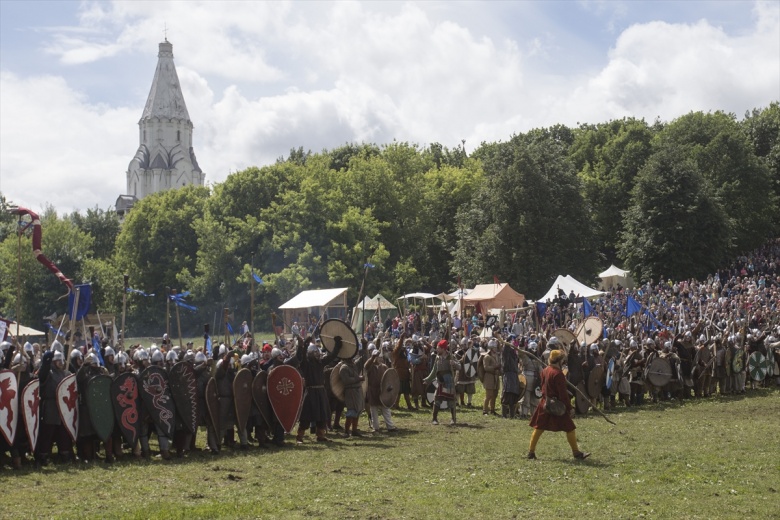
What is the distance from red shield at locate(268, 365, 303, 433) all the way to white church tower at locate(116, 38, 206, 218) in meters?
104

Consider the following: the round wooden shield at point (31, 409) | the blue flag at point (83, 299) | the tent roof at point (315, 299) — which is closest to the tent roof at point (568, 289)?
the tent roof at point (315, 299)

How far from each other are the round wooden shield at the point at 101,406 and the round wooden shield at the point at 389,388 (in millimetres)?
5524

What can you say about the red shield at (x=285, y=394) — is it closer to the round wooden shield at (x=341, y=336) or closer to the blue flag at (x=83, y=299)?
the round wooden shield at (x=341, y=336)

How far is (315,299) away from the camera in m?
40.4

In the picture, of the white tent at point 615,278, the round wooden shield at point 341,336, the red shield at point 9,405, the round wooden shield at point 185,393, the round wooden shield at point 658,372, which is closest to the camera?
the red shield at point 9,405

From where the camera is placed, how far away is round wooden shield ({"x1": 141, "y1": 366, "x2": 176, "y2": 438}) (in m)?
14.0

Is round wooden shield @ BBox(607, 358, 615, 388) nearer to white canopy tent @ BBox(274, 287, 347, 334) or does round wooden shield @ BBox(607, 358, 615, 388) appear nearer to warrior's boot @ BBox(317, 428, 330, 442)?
warrior's boot @ BBox(317, 428, 330, 442)

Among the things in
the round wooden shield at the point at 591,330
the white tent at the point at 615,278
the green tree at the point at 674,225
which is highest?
the green tree at the point at 674,225

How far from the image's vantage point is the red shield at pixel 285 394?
50.8 ft

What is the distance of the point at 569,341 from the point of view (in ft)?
71.4

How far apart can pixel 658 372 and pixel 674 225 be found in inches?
1318

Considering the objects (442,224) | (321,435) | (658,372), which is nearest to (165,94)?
(442,224)

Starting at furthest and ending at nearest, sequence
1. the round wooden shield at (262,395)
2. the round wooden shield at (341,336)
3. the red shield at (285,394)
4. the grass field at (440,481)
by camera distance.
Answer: the round wooden shield at (341,336), the red shield at (285,394), the round wooden shield at (262,395), the grass field at (440,481)

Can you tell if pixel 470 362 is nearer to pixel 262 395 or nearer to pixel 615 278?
pixel 262 395
